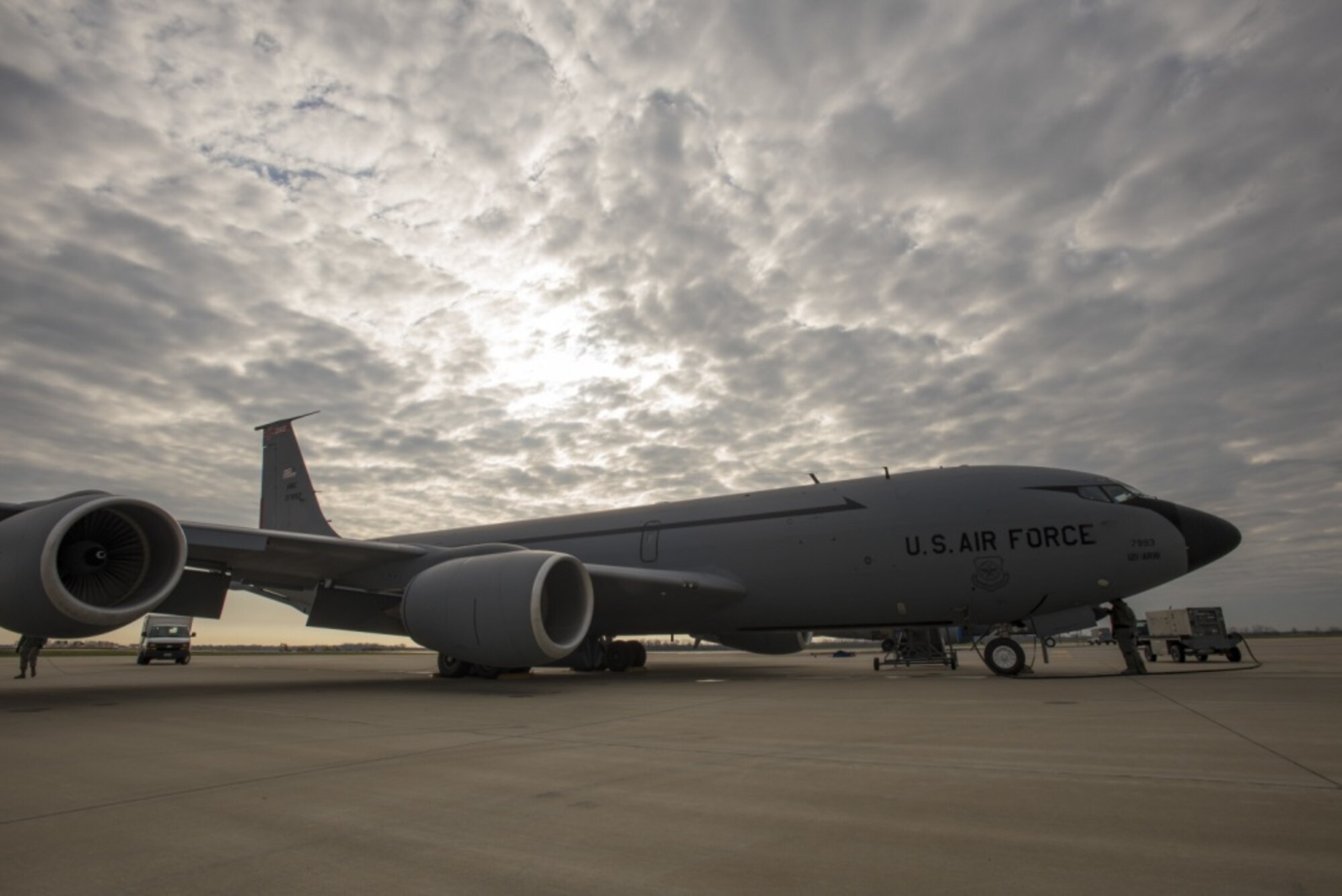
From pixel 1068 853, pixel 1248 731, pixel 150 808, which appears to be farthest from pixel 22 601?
pixel 1248 731

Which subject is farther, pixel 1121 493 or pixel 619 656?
pixel 619 656

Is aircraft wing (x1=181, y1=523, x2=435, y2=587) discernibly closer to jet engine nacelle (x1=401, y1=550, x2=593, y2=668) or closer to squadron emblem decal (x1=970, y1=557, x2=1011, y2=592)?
jet engine nacelle (x1=401, y1=550, x2=593, y2=668)

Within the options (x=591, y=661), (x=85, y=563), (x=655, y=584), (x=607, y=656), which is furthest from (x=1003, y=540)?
(x=85, y=563)

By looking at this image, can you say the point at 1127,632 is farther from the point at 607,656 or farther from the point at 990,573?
the point at 607,656

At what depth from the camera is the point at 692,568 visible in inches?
592

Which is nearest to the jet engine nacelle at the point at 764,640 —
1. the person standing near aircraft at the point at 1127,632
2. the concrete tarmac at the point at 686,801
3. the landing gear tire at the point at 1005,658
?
the landing gear tire at the point at 1005,658

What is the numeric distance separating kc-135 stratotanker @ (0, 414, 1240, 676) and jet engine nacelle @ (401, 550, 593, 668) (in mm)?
31

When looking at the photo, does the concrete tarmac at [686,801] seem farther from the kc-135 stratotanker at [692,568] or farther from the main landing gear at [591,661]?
the main landing gear at [591,661]

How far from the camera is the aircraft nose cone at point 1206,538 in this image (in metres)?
12.1

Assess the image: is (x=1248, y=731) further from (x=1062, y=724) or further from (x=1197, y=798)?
(x=1197, y=798)

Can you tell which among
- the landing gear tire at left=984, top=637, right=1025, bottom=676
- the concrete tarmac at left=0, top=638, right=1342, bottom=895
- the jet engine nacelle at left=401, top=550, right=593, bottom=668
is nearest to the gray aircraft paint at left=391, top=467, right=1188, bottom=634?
the landing gear tire at left=984, top=637, right=1025, bottom=676

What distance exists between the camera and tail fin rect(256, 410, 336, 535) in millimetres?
19812

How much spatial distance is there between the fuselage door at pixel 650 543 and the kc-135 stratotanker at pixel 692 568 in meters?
0.04

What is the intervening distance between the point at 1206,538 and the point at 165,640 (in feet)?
100
